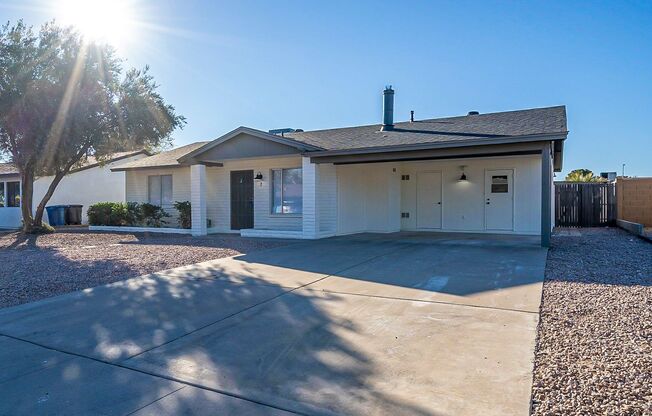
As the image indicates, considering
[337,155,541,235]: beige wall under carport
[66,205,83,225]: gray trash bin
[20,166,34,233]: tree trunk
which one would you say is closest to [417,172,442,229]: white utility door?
[337,155,541,235]: beige wall under carport

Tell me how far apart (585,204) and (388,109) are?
9.70 meters

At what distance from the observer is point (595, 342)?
4.11 m

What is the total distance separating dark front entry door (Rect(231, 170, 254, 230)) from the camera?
16.0m

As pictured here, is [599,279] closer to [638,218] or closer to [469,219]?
[469,219]

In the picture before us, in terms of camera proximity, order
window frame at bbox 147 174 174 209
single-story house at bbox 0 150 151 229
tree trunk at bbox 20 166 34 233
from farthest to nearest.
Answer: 1. single-story house at bbox 0 150 151 229
2. window frame at bbox 147 174 174 209
3. tree trunk at bbox 20 166 34 233

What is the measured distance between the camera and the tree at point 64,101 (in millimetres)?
13734

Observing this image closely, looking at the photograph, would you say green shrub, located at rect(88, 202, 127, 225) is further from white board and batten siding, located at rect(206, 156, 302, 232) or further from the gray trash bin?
the gray trash bin

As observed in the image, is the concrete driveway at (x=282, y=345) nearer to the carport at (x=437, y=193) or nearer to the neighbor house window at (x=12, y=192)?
the carport at (x=437, y=193)

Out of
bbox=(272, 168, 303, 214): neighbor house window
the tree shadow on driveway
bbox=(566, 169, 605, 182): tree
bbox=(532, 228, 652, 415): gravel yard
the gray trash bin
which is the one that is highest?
bbox=(566, 169, 605, 182): tree

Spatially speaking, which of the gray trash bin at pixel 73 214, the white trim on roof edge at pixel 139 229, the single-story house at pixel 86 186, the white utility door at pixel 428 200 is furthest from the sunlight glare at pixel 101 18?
the white utility door at pixel 428 200

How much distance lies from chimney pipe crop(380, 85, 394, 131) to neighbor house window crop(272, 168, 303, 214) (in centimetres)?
339

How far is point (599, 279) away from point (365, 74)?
447 inches

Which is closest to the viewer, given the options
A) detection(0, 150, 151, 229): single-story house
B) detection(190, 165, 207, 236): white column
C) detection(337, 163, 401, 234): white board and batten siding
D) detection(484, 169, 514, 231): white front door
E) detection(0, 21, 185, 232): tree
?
detection(0, 21, 185, 232): tree

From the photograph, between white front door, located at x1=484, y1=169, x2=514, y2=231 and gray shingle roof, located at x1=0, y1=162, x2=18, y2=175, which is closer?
white front door, located at x1=484, y1=169, x2=514, y2=231
